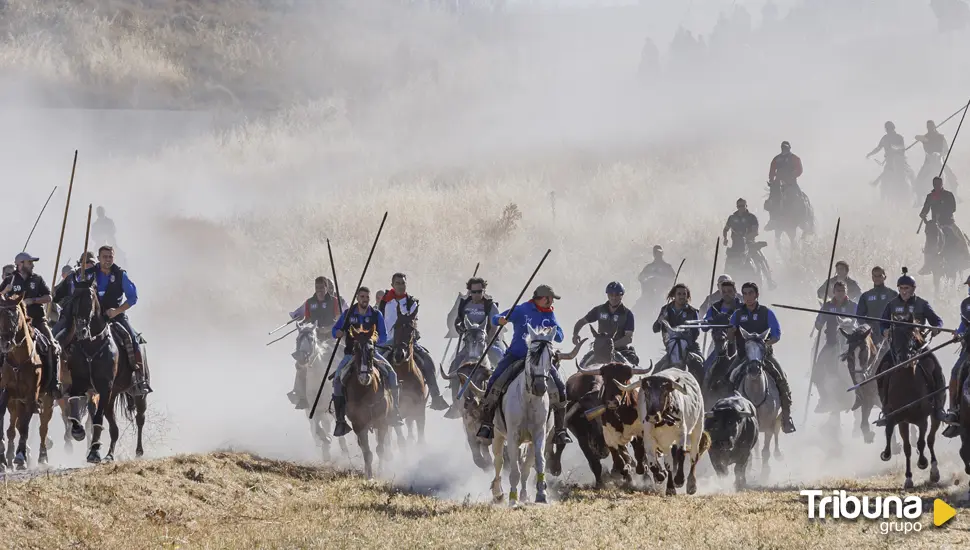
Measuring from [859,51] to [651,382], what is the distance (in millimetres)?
71859

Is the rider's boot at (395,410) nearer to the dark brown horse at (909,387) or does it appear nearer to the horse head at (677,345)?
the horse head at (677,345)

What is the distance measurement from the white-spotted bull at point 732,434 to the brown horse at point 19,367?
906 cm

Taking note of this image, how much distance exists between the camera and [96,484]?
16203mm

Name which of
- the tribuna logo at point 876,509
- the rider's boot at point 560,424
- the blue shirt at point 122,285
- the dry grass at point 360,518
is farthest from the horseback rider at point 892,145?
the blue shirt at point 122,285

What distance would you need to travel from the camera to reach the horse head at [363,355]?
19.6m

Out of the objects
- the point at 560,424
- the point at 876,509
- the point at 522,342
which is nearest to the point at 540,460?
the point at 560,424

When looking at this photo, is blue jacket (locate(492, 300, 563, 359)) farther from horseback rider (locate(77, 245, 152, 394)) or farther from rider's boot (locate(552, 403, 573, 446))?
horseback rider (locate(77, 245, 152, 394))

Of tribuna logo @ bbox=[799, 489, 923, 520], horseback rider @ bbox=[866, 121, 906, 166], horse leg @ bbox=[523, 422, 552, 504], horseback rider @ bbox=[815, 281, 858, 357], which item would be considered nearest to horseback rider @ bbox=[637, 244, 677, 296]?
horseback rider @ bbox=[815, 281, 858, 357]

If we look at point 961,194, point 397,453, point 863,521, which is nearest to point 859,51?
point 961,194

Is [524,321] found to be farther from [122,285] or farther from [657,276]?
[657,276]

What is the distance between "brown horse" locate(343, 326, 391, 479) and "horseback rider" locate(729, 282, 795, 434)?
5.20 meters

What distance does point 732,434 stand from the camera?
18.9 m

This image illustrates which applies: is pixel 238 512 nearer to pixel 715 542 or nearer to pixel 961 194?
pixel 715 542

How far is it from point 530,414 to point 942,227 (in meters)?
19.9
